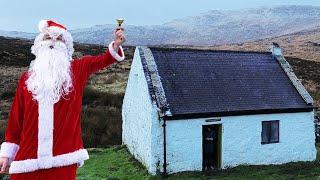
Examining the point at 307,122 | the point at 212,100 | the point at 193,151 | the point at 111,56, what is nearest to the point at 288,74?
the point at 307,122

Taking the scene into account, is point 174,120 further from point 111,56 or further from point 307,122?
point 111,56

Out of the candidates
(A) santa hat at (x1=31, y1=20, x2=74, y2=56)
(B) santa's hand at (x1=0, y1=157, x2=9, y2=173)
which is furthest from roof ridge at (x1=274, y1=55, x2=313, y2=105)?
(B) santa's hand at (x1=0, y1=157, x2=9, y2=173)

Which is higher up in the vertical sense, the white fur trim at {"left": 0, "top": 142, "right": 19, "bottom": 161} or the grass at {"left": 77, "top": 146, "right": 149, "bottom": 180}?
the white fur trim at {"left": 0, "top": 142, "right": 19, "bottom": 161}

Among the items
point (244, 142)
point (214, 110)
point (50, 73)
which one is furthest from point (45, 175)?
point (244, 142)

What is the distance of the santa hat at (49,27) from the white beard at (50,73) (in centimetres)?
13

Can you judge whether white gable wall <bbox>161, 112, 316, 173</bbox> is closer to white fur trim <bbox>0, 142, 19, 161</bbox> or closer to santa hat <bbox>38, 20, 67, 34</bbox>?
santa hat <bbox>38, 20, 67, 34</bbox>

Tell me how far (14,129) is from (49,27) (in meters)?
1.17

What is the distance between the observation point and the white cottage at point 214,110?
1627 centimetres

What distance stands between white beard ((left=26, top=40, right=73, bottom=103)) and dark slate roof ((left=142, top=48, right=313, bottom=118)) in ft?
36.1

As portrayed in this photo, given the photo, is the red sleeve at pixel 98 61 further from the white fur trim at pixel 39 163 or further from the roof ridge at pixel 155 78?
the roof ridge at pixel 155 78

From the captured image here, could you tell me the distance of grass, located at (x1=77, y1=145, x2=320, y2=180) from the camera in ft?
52.7

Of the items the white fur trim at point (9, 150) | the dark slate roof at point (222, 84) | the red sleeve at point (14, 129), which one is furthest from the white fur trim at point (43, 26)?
the dark slate roof at point (222, 84)

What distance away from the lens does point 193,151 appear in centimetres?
1659

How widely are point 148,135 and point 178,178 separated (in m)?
1.81
